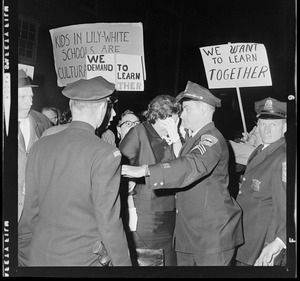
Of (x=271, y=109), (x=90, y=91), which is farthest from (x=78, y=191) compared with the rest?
(x=271, y=109)

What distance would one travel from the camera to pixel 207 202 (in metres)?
2.98

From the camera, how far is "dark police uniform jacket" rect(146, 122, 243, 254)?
2.89 meters

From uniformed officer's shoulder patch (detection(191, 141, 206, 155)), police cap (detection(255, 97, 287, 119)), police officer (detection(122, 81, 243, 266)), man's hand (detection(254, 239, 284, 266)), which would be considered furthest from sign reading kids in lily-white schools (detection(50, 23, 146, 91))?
man's hand (detection(254, 239, 284, 266))

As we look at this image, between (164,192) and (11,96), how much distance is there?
4.24 ft

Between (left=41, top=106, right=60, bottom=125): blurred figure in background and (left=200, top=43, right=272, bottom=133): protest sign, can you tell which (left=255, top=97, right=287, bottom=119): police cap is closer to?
(left=200, top=43, right=272, bottom=133): protest sign

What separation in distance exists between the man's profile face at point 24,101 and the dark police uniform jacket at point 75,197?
614 millimetres

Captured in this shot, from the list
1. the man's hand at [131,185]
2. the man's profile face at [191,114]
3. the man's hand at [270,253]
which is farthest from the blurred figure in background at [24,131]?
the man's hand at [270,253]

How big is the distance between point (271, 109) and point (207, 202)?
860 mm

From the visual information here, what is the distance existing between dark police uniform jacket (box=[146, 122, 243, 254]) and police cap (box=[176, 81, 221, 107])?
180 millimetres

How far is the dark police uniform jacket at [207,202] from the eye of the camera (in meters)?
2.89

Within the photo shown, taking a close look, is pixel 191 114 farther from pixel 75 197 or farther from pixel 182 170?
pixel 75 197

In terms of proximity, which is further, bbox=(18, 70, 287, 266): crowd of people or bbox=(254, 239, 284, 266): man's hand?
bbox=(254, 239, 284, 266): man's hand

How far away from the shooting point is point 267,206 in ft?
10.2

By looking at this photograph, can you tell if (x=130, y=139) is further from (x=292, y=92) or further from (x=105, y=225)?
(x=292, y=92)
